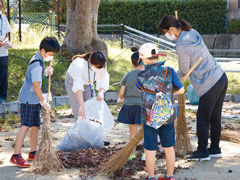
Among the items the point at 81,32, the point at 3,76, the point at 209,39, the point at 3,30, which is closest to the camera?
the point at 3,30

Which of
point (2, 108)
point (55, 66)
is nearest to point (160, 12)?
point (55, 66)

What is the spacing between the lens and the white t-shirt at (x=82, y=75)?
4.74 m

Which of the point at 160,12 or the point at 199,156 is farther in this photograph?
the point at 160,12

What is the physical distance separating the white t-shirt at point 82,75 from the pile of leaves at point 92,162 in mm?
748

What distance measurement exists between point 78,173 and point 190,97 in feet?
7.04

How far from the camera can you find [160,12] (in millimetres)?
17406

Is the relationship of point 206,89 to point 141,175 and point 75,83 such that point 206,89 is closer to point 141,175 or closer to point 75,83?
point 141,175

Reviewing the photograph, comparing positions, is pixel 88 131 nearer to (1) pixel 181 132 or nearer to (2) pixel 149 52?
(1) pixel 181 132

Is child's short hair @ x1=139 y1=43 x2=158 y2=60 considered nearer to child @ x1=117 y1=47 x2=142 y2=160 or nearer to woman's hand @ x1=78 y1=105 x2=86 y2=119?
child @ x1=117 y1=47 x2=142 y2=160

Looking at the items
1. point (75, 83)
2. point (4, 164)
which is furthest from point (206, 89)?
point (4, 164)

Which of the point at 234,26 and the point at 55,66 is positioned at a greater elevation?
the point at 234,26

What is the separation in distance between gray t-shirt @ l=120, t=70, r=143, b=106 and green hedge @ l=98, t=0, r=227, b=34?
506 inches

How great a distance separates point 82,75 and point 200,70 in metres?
1.38

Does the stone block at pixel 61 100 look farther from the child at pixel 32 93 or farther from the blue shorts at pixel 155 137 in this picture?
the blue shorts at pixel 155 137
